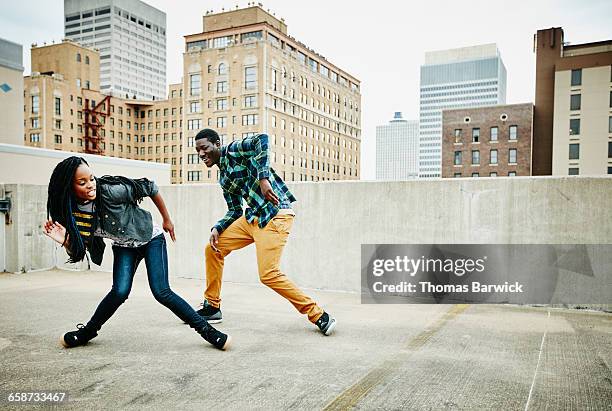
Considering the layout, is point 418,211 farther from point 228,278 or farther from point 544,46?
point 544,46

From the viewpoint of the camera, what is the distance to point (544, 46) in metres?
Answer: 79.5

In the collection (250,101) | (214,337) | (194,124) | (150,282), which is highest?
(250,101)

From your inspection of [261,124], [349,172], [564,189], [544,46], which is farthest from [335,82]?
[564,189]

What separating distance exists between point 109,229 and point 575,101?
270ft

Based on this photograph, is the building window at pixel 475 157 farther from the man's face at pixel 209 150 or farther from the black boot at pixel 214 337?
the black boot at pixel 214 337

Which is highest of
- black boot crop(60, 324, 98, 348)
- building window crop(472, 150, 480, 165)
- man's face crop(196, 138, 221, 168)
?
building window crop(472, 150, 480, 165)

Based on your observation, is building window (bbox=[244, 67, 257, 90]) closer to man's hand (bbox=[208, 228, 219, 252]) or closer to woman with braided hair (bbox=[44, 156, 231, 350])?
man's hand (bbox=[208, 228, 219, 252])

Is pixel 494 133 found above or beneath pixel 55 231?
above

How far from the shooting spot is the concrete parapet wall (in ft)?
19.9

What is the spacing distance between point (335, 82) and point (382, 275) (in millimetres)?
117227

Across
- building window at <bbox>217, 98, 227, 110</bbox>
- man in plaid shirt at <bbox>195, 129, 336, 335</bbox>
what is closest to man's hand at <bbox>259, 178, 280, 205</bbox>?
man in plaid shirt at <bbox>195, 129, 336, 335</bbox>

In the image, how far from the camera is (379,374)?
3812 mm

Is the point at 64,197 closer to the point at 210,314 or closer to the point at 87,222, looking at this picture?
the point at 87,222

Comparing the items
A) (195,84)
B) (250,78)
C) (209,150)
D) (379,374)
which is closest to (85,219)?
(209,150)
